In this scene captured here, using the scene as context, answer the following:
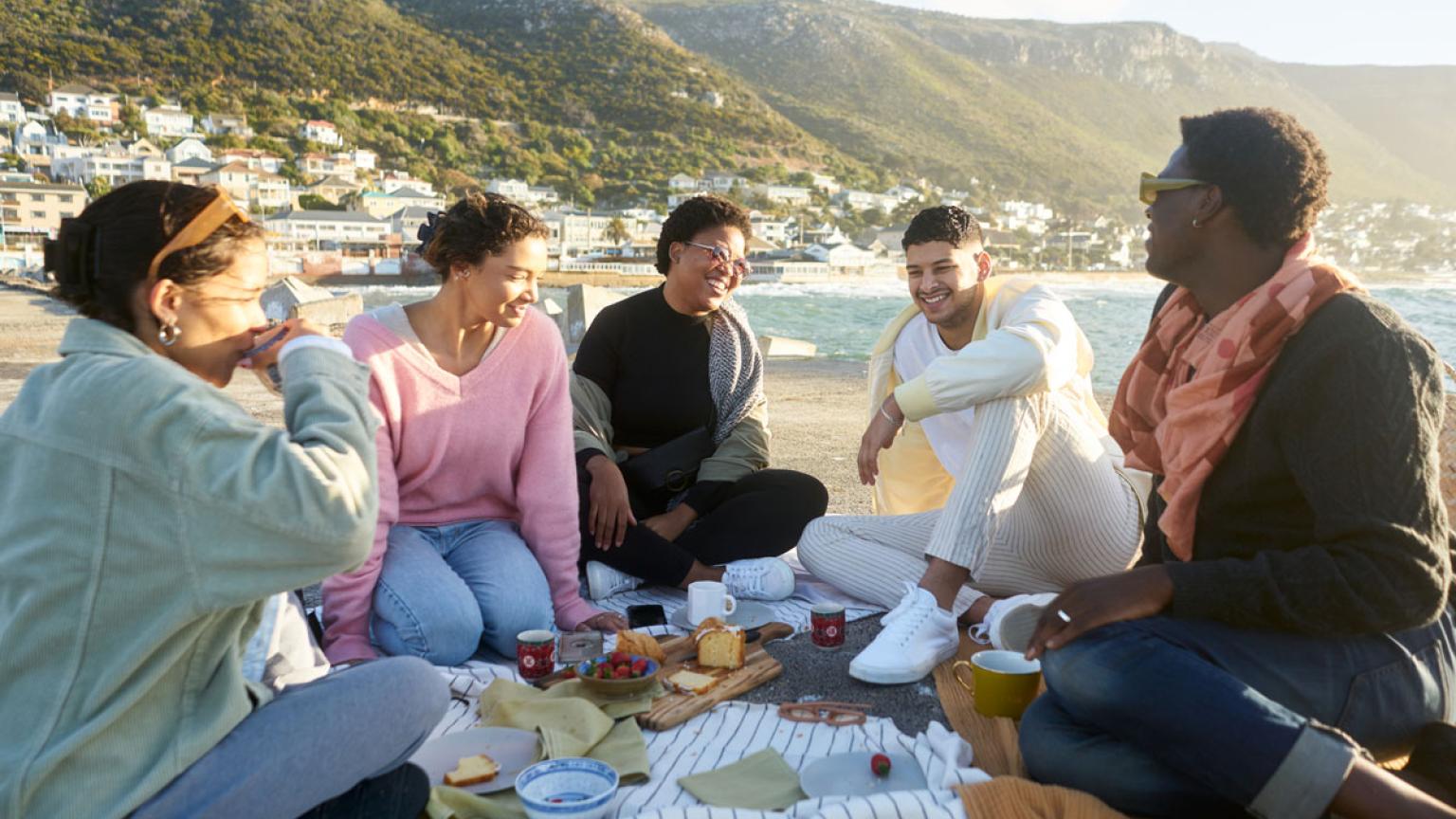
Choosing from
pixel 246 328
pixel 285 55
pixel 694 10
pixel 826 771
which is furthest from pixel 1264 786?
pixel 694 10

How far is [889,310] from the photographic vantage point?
45.6 meters

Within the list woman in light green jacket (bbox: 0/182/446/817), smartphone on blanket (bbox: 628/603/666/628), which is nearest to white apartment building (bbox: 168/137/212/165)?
smartphone on blanket (bbox: 628/603/666/628)

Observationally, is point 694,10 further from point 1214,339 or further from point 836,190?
point 1214,339

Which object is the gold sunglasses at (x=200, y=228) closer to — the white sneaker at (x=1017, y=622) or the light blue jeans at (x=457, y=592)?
the light blue jeans at (x=457, y=592)

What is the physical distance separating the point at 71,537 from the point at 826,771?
5.07 feet

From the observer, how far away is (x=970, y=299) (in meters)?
3.62

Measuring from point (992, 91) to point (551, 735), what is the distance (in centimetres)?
14103

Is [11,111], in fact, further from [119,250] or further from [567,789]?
[567,789]

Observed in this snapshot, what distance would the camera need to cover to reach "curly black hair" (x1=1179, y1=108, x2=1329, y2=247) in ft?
6.96

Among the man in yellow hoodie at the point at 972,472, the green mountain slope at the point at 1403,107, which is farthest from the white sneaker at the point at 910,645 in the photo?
the green mountain slope at the point at 1403,107

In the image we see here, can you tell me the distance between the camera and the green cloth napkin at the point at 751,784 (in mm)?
2219

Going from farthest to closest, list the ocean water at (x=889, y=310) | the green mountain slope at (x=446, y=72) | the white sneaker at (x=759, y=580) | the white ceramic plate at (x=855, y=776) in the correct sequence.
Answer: the green mountain slope at (x=446, y=72) < the ocean water at (x=889, y=310) < the white sneaker at (x=759, y=580) < the white ceramic plate at (x=855, y=776)

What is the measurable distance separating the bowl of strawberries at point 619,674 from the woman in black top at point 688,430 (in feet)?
3.39

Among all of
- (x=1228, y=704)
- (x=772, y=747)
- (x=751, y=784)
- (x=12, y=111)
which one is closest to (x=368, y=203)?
(x=12, y=111)
